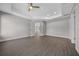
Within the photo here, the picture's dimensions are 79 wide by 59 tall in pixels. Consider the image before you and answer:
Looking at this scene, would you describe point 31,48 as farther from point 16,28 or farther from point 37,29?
point 16,28

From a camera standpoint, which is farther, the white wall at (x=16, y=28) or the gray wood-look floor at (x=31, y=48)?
the white wall at (x=16, y=28)

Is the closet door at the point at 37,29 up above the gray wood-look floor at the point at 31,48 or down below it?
above

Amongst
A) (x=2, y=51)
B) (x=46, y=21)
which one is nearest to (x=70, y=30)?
(x=46, y=21)

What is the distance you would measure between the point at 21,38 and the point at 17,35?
0.67 feet

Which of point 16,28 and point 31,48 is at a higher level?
point 16,28

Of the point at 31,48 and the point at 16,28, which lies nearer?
the point at 16,28

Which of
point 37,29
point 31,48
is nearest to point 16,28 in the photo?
point 37,29

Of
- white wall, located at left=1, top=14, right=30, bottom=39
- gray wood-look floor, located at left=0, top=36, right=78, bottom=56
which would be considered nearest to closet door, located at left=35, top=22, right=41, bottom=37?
gray wood-look floor, located at left=0, top=36, right=78, bottom=56

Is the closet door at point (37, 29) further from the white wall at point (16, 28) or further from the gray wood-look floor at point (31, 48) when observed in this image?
the white wall at point (16, 28)

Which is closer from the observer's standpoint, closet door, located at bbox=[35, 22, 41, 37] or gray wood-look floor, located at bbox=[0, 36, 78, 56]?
gray wood-look floor, located at bbox=[0, 36, 78, 56]

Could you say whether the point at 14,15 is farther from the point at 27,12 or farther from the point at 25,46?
the point at 25,46

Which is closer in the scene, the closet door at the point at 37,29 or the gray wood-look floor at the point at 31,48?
the gray wood-look floor at the point at 31,48

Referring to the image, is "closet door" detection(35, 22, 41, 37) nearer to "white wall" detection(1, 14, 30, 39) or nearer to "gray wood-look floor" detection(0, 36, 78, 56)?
"gray wood-look floor" detection(0, 36, 78, 56)

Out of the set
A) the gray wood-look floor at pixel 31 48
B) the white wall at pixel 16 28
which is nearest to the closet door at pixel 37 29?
the gray wood-look floor at pixel 31 48
